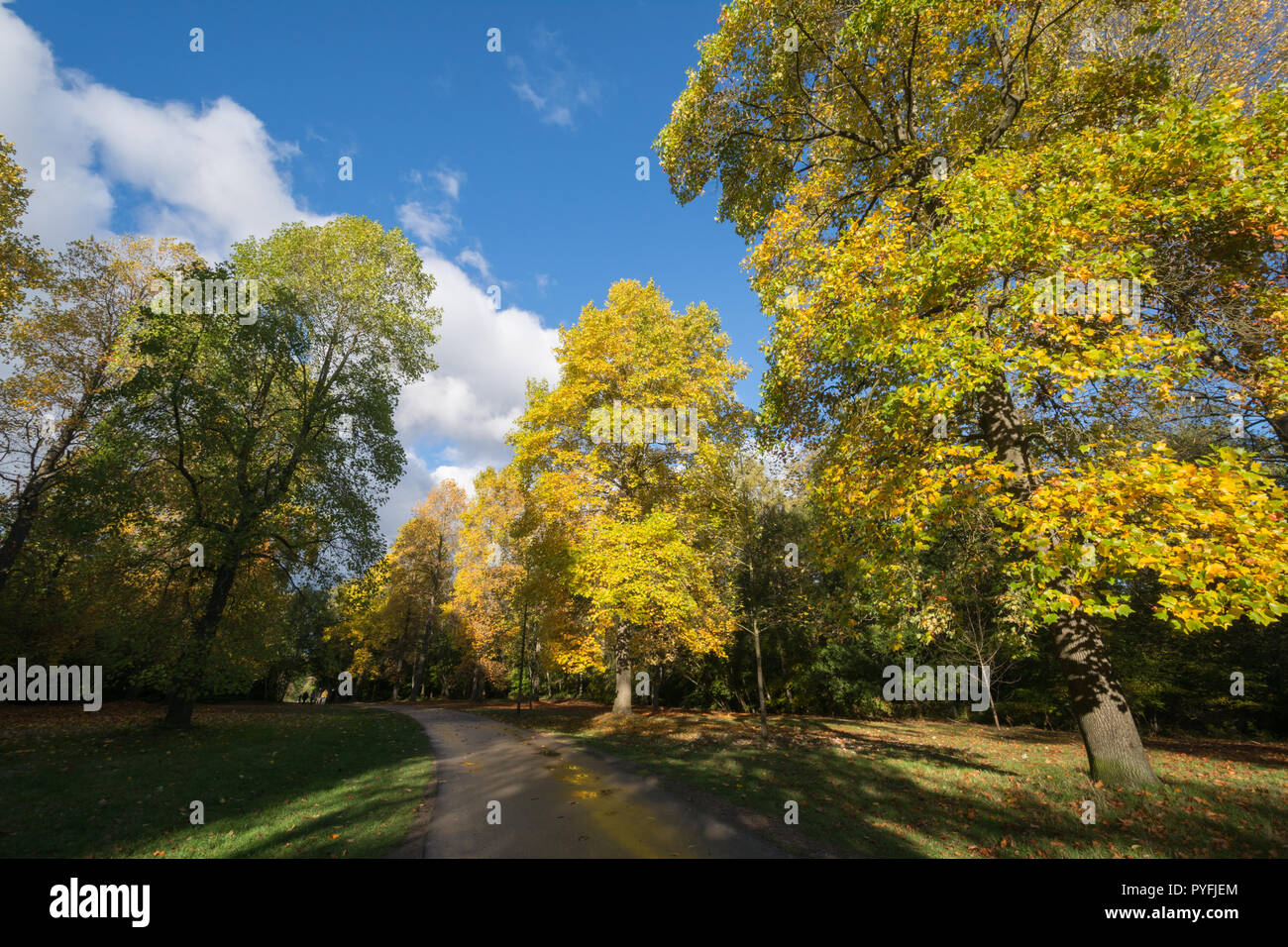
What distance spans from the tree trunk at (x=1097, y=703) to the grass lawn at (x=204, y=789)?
33.6 ft

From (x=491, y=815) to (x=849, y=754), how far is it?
8862mm

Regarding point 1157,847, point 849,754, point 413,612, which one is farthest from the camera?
point 413,612

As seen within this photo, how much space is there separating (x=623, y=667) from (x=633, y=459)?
806cm

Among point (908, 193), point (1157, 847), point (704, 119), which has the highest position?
point (704, 119)

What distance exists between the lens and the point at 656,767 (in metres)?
9.91

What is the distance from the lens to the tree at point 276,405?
13.5 m
